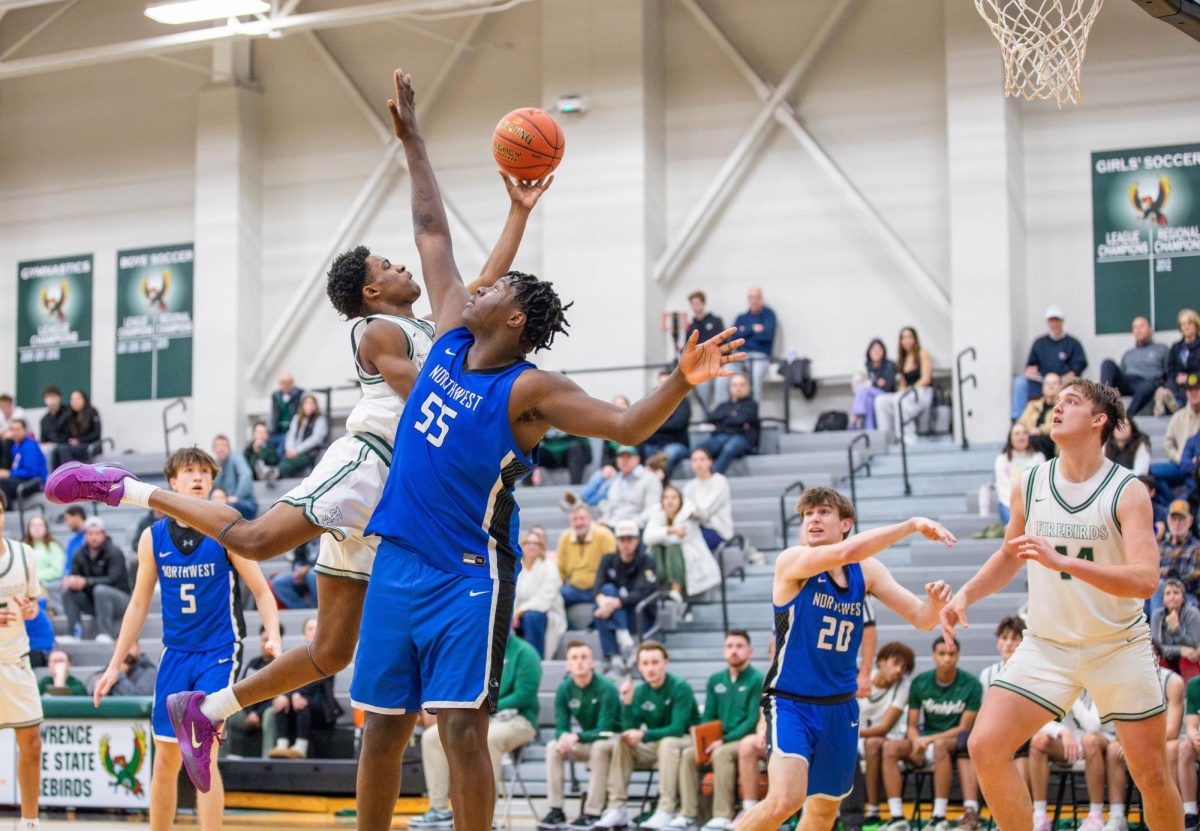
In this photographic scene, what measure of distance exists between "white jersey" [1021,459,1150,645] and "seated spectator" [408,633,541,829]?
6.05m

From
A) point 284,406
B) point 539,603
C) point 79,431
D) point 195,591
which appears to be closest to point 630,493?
point 539,603

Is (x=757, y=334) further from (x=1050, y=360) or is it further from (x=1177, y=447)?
(x=1177, y=447)

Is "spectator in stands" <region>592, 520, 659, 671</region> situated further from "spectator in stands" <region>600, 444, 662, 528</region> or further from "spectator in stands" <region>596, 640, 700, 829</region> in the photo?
"spectator in stands" <region>596, 640, 700, 829</region>

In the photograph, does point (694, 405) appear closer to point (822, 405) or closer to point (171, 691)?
point (822, 405)

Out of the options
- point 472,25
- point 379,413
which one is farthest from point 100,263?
point 379,413

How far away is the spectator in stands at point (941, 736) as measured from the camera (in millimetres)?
11227

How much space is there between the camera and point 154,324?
75.0 feet

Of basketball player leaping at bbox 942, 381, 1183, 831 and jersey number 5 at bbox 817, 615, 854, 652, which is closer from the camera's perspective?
basketball player leaping at bbox 942, 381, 1183, 831

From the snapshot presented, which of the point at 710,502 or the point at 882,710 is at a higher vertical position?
the point at 710,502

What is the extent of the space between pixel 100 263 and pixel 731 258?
31.8 ft

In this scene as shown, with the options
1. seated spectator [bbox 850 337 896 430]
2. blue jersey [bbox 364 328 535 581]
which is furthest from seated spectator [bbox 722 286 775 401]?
blue jersey [bbox 364 328 535 581]

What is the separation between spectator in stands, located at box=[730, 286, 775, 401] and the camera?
18.8 meters

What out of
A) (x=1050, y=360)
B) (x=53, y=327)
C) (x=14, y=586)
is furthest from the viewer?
(x=53, y=327)

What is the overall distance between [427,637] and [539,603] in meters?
9.04
